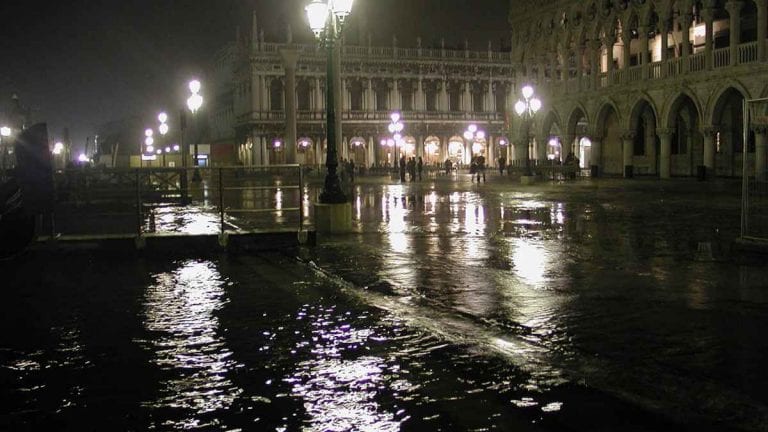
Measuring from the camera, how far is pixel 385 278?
10.2 meters

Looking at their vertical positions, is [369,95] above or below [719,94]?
above

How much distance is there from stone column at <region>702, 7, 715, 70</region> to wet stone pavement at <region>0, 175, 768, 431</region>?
95.2 feet

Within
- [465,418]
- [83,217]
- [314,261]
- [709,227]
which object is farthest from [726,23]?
[465,418]

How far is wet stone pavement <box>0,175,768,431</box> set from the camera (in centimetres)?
485

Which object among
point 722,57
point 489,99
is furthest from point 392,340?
point 489,99

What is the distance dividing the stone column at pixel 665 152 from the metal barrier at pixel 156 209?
74.9 ft

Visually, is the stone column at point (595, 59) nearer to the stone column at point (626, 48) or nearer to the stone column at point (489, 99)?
the stone column at point (626, 48)

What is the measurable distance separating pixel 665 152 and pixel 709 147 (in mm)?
3711

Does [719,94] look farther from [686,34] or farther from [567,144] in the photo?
[567,144]

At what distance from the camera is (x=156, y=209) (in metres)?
26.1

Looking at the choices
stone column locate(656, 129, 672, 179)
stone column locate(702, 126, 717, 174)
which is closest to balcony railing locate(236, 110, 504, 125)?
stone column locate(656, 129, 672, 179)

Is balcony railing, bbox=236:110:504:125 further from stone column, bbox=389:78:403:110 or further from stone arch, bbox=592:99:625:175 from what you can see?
stone arch, bbox=592:99:625:175

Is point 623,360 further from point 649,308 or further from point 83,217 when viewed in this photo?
point 83,217

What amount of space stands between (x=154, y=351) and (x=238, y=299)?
8.08ft
